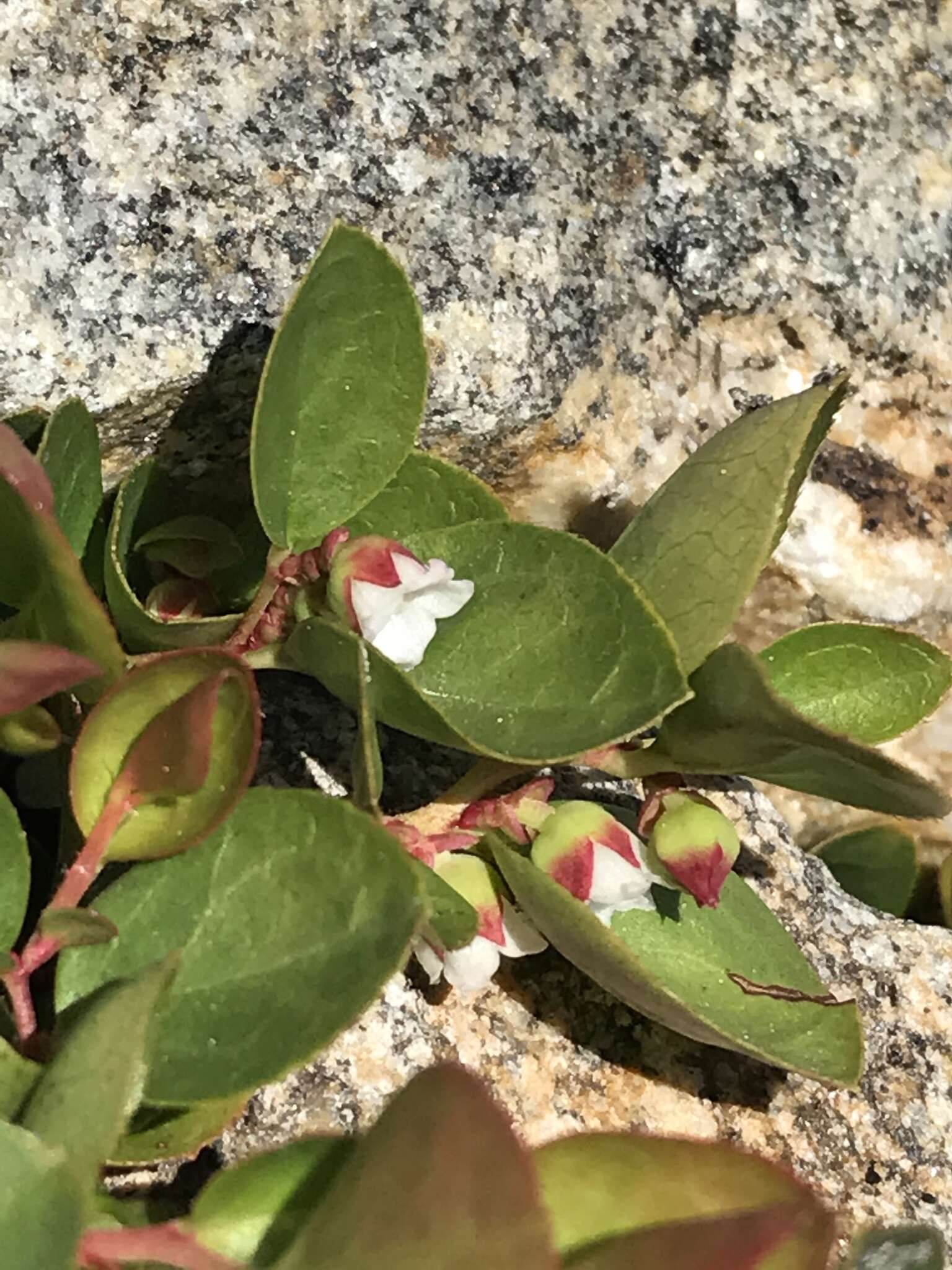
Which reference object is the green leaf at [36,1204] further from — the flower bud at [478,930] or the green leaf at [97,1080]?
the flower bud at [478,930]

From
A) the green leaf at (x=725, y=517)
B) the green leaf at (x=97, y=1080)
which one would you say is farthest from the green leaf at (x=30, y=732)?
the green leaf at (x=725, y=517)

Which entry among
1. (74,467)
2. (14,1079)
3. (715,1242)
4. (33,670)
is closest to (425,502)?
(74,467)

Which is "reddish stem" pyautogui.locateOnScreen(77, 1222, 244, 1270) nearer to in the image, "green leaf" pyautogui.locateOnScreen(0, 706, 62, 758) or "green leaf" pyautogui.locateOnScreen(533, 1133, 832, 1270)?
"green leaf" pyautogui.locateOnScreen(533, 1133, 832, 1270)

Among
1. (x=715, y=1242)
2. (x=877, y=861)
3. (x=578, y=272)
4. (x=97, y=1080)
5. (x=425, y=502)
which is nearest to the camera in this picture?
(x=715, y=1242)

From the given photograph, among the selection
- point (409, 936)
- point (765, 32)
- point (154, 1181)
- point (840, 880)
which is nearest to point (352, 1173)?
point (409, 936)

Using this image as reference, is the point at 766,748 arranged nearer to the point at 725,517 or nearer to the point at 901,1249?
the point at 725,517

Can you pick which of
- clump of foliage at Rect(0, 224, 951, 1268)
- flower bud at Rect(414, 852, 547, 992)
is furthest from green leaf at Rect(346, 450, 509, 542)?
flower bud at Rect(414, 852, 547, 992)
